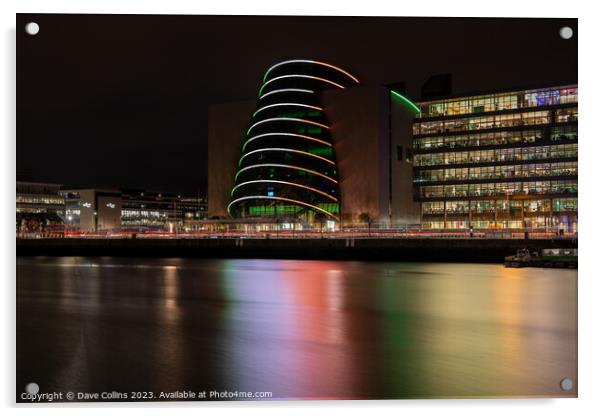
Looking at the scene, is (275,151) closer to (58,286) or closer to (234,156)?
(234,156)

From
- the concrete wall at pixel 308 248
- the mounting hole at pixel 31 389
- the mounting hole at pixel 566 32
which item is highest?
the mounting hole at pixel 566 32

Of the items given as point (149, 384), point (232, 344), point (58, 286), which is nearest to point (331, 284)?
point (58, 286)

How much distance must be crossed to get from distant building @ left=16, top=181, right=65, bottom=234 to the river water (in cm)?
3422

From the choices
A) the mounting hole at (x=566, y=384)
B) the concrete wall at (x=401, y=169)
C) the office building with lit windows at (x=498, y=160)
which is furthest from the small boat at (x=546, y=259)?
the concrete wall at (x=401, y=169)

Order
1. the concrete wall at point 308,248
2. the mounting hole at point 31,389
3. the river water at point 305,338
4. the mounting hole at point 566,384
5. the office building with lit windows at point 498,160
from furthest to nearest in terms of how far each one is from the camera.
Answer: the office building with lit windows at point 498,160, the concrete wall at point 308,248, the river water at point 305,338, the mounting hole at point 566,384, the mounting hole at point 31,389

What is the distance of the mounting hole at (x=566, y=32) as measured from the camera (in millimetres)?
5834

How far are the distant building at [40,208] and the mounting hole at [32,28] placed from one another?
142 ft

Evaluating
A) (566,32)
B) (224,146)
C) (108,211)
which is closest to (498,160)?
(224,146)

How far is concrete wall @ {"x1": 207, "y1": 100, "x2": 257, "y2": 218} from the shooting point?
4972cm

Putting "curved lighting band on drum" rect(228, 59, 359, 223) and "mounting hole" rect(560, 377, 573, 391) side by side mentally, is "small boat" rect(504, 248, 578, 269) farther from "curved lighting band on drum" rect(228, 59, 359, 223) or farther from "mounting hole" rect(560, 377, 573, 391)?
"curved lighting band on drum" rect(228, 59, 359, 223)

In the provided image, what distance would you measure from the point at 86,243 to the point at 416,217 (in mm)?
24002

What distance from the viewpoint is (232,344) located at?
8.73 m

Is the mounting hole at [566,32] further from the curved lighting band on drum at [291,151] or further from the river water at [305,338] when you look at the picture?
the curved lighting band on drum at [291,151]

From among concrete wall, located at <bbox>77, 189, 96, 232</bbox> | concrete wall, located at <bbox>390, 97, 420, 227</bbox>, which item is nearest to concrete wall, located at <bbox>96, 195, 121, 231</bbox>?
concrete wall, located at <bbox>77, 189, 96, 232</bbox>
